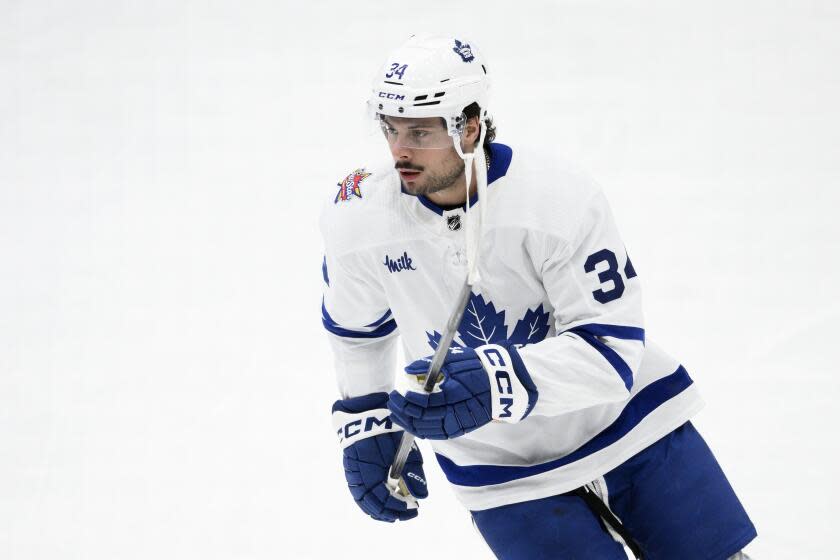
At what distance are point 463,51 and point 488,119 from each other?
16 centimetres

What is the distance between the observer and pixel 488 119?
2.32 m

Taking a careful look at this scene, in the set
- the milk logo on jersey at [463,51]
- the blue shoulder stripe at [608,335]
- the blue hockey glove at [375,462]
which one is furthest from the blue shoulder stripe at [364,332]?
the milk logo on jersey at [463,51]

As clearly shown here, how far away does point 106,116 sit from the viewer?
19.3ft

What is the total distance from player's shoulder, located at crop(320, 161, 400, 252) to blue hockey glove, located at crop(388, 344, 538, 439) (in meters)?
0.35

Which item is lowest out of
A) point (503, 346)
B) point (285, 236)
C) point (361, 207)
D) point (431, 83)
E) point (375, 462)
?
point (375, 462)

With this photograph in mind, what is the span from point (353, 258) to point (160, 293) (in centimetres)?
244

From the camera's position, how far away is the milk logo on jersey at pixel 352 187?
2438 mm

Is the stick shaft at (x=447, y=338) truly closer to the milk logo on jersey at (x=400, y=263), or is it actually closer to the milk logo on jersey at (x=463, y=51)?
the milk logo on jersey at (x=400, y=263)

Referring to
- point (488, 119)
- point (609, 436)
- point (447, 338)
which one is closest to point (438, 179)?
point (488, 119)

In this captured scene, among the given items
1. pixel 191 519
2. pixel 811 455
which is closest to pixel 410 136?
pixel 191 519

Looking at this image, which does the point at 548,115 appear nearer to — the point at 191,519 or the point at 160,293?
the point at 160,293

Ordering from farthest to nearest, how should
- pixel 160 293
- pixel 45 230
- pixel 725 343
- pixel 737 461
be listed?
pixel 45 230 < pixel 160 293 < pixel 725 343 < pixel 737 461

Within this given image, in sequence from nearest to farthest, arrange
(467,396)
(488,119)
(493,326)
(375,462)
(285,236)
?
(467,396), (488,119), (493,326), (375,462), (285,236)

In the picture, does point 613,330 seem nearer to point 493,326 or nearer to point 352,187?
point 493,326
